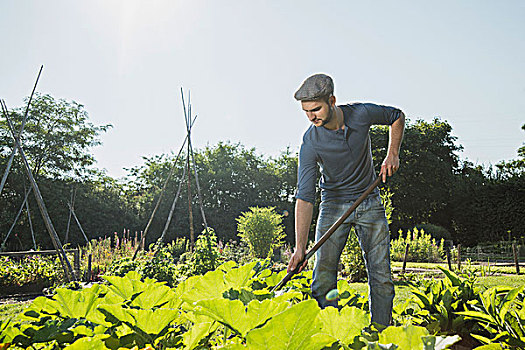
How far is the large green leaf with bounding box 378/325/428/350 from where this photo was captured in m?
0.54

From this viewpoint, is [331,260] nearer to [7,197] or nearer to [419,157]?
[7,197]

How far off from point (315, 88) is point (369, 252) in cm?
101

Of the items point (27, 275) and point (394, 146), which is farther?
point (27, 275)

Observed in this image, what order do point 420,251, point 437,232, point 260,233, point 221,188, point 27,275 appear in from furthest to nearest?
point 221,188 < point 437,232 < point 420,251 < point 260,233 < point 27,275

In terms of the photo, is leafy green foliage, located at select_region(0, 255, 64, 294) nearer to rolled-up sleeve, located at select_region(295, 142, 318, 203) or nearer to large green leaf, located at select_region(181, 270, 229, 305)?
rolled-up sleeve, located at select_region(295, 142, 318, 203)

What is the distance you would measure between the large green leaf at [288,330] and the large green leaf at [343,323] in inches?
9.6

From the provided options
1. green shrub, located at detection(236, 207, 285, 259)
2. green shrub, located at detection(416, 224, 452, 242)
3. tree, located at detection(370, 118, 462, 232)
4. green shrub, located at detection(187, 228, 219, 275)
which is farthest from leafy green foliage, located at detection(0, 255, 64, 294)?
tree, located at detection(370, 118, 462, 232)

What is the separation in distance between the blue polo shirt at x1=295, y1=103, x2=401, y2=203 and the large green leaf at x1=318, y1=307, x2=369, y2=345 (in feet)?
5.26

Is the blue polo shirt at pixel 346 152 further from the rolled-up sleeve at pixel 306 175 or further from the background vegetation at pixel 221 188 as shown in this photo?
the background vegetation at pixel 221 188

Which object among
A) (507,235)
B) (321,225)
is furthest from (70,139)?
(507,235)

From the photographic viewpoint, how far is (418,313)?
213cm

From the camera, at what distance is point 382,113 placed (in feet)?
8.20

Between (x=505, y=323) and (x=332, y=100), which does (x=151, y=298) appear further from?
(x=332, y=100)

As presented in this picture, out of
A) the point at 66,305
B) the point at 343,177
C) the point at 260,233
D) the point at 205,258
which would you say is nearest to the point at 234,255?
the point at 260,233
